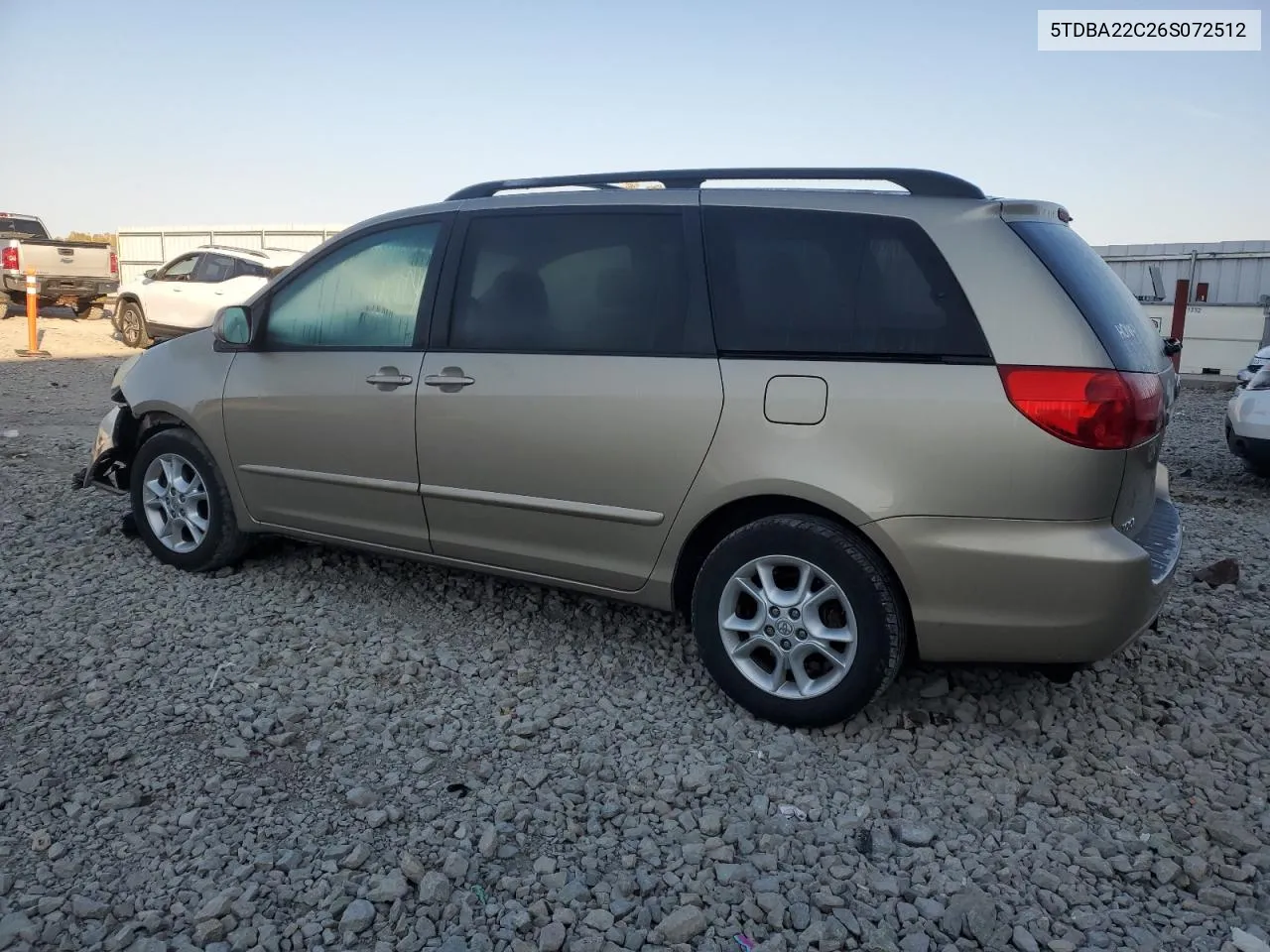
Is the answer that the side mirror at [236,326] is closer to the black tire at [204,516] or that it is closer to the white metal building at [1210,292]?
the black tire at [204,516]

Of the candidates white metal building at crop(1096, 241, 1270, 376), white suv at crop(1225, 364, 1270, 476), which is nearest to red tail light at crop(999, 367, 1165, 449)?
white suv at crop(1225, 364, 1270, 476)

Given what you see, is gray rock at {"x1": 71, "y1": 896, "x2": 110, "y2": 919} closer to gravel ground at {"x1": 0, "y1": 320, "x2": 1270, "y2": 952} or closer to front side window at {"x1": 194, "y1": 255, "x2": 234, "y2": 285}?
gravel ground at {"x1": 0, "y1": 320, "x2": 1270, "y2": 952}

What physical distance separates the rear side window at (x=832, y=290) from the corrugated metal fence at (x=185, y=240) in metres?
21.8

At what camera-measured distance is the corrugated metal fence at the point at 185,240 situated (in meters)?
24.3

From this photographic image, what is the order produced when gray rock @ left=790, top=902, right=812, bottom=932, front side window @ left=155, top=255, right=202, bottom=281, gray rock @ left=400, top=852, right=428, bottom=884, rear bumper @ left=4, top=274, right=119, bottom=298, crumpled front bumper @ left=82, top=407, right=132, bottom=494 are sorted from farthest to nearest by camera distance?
rear bumper @ left=4, top=274, right=119, bottom=298 → front side window @ left=155, top=255, right=202, bottom=281 → crumpled front bumper @ left=82, top=407, right=132, bottom=494 → gray rock @ left=400, top=852, right=428, bottom=884 → gray rock @ left=790, top=902, right=812, bottom=932

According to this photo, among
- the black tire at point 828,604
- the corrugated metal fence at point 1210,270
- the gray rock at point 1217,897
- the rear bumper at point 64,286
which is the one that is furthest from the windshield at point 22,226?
the gray rock at point 1217,897

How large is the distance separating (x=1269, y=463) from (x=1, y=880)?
7.35 metres

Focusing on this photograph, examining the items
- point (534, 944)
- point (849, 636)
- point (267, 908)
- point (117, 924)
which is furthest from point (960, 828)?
point (117, 924)

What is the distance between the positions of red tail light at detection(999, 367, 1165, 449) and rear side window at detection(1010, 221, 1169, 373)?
91 millimetres

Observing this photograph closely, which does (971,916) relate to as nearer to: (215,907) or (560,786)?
(560,786)

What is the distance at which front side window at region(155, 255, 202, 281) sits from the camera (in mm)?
16609

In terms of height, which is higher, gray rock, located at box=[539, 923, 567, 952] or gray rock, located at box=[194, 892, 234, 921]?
gray rock, located at box=[194, 892, 234, 921]

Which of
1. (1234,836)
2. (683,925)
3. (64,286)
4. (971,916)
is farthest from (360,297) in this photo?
(64,286)

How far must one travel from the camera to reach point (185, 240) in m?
26.6
